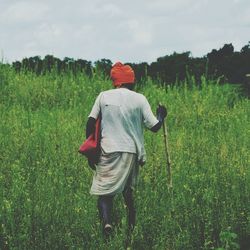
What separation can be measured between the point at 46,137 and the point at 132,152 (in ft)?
15.6

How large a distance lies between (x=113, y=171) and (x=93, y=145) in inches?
13.4

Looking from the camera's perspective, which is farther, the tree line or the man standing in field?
the tree line

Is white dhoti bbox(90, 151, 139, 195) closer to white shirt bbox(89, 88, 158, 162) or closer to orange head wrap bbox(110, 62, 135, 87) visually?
white shirt bbox(89, 88, 158, 162)

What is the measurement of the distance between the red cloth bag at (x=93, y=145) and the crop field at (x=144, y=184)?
670mm

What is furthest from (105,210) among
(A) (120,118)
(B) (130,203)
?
(A) (120,118)

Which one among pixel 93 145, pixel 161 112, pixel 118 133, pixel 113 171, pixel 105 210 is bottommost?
pixel 105 210

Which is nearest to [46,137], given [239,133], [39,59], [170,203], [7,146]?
[7,146]

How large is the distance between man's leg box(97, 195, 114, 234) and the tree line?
11.7 meters

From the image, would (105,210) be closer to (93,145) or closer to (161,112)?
(93,145)

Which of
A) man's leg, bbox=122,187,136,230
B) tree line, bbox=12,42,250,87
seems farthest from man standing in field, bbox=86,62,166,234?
tree line, bbox=12,42,250,87

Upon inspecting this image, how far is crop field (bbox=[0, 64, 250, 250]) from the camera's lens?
7414 mm

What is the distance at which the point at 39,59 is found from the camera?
2034 cm

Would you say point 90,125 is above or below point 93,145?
above

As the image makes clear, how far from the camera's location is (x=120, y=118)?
7.35 m
